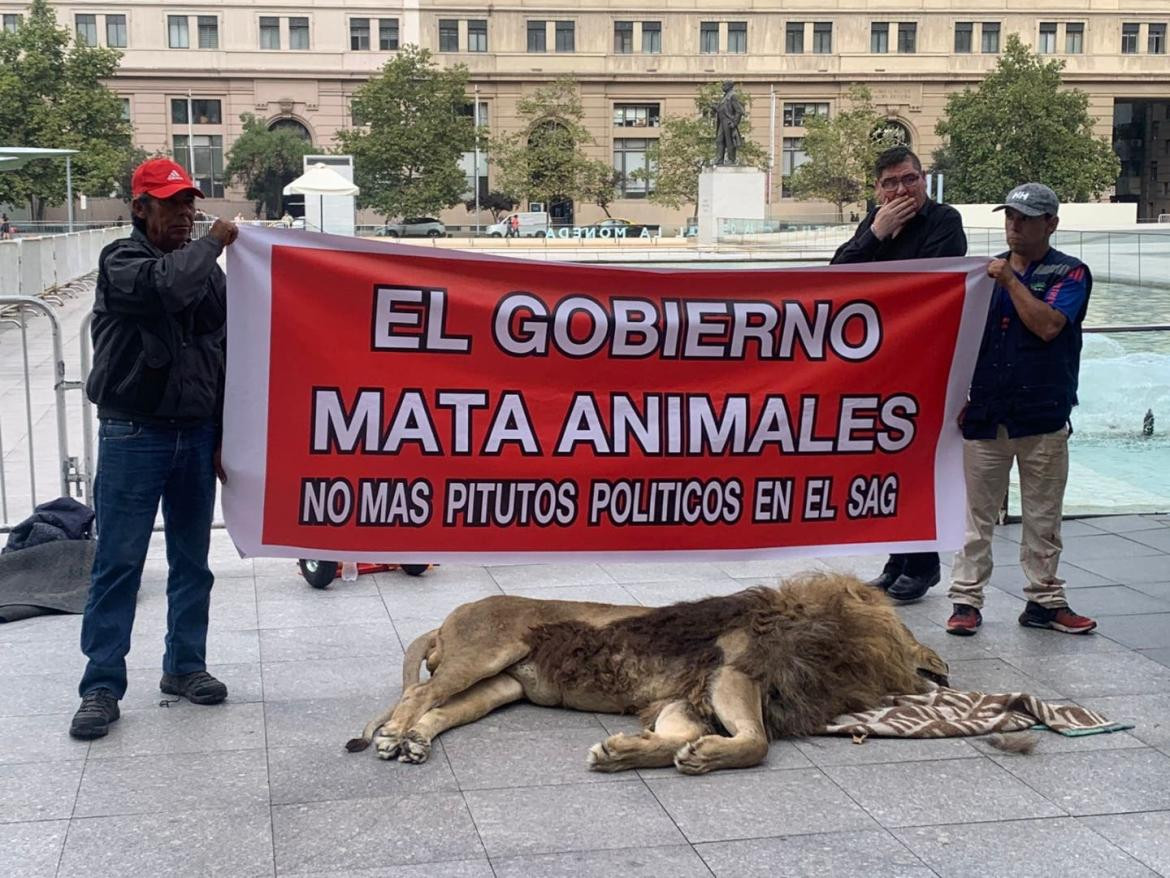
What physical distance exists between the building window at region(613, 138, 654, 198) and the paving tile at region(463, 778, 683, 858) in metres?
79.8

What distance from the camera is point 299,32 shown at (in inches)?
3214

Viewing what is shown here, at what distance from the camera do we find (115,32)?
7975cm

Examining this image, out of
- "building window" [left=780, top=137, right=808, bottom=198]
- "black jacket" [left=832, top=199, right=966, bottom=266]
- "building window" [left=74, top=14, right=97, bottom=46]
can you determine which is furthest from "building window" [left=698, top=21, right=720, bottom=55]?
"black jacket" [left=832, top=199, right=966, bottom=266]

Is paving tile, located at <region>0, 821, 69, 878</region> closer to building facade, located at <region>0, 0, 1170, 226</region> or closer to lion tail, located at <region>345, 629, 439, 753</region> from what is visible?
lion tail, located at <region>345, 629, 439, 753</region>

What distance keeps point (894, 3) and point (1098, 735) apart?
278 feet

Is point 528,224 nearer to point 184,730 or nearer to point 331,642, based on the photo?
point 331,642

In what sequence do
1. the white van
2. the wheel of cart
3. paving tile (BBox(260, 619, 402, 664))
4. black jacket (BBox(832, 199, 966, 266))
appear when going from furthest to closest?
the white van, the wheel of cart, black jacket (BBox(832, 199, 966, 266)), paving tile (BBox(260, 619, 402, 664))

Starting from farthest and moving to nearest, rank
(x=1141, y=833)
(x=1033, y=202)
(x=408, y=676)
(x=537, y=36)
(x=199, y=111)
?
(x=537, y=36)
(x=199, y=111)
(x=1033, y=202)
(x=408, y=676)
(x=1141, y=833)

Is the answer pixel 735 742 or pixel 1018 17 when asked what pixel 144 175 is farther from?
pixel 1018 17

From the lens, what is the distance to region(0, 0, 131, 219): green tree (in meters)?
58.5

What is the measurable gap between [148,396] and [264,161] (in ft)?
249

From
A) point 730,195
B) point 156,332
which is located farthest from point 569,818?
point 730,195

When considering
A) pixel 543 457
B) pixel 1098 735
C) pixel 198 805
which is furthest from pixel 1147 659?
pixel 198 805

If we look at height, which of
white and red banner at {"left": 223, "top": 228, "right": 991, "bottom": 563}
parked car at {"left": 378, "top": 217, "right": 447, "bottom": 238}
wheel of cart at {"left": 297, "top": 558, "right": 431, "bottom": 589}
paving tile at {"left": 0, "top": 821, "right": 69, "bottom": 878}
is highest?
parked car at {"left": 378, "top": 217, "right": 447, "bottom": 238}
